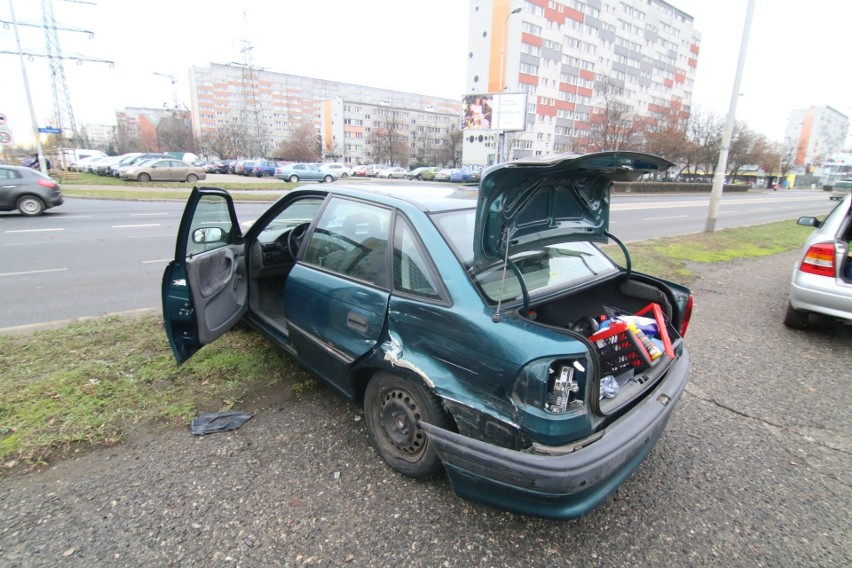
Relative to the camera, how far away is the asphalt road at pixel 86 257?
5477mm

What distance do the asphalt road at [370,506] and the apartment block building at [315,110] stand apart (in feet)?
277

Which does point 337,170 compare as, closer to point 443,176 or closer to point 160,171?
point 443,176

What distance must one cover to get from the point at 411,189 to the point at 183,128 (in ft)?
269

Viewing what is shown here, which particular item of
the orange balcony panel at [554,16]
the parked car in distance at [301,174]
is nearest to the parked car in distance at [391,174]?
the parked car in distance at [301,174]

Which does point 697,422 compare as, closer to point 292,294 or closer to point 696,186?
point 292,294

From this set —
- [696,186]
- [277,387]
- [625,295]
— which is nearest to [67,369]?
[277,387]

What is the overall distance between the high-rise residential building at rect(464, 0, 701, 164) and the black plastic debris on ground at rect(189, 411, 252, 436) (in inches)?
2185

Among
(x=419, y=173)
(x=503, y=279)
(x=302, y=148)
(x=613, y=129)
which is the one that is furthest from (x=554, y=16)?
(x=503, y=279)

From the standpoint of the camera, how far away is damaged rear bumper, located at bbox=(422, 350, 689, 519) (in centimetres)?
187

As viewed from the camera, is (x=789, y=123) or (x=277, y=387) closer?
(x=277, y=387)

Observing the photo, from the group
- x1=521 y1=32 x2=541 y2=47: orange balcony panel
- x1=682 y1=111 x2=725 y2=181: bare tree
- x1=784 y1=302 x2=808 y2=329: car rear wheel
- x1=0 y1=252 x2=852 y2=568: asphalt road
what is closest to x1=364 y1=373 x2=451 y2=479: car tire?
x1=0 y1=252 x2=852 y2=568: asphalt road

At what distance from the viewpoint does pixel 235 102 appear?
112000 millimetres

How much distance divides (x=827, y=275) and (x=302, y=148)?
258 ft

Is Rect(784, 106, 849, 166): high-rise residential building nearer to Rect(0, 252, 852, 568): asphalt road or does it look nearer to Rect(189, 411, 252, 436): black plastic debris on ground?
Rect(0, 252, 852, 568): asphalt road
